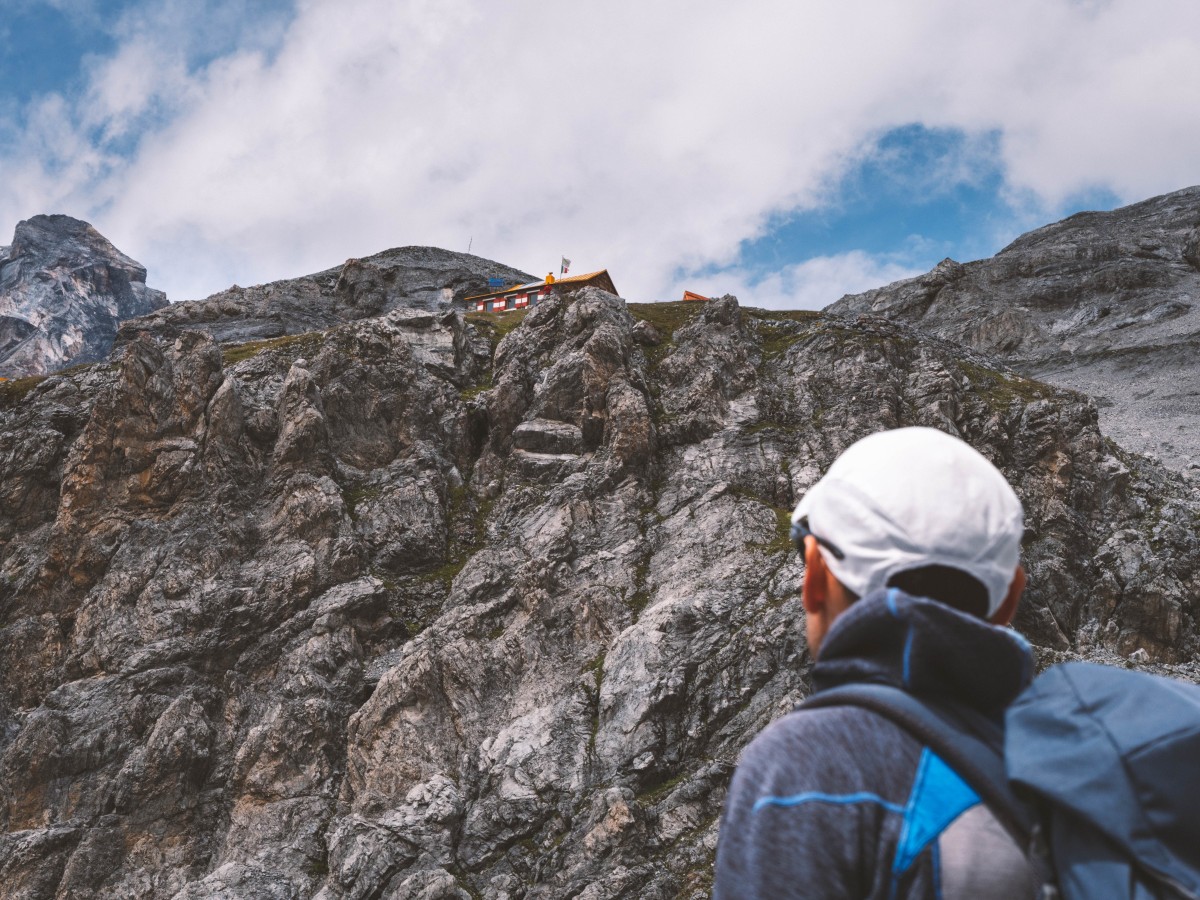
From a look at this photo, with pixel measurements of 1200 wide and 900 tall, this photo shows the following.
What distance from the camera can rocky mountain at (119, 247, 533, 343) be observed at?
3369 inches

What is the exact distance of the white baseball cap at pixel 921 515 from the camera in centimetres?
285

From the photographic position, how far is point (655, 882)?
21.0m

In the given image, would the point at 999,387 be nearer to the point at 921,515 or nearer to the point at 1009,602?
the point at 1009,602

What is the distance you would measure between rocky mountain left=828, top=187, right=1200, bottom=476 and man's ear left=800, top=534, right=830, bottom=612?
183ft

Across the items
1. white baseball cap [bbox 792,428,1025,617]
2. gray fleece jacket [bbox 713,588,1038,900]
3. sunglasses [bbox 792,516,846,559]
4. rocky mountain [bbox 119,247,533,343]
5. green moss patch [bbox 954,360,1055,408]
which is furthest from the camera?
rocky mountain [bbox 119,247,533,343]

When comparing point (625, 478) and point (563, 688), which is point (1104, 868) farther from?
point (625, 478)

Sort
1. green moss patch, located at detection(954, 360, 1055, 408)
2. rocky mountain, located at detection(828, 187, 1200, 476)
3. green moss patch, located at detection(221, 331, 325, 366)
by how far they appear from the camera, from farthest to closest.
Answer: rocky mountain, located at detection(828, 187, 1200, 476) < green moss patch, located at detection(221, 331, 325, 366) < green moss patch, located at detection(954, 360, 1055, 408)

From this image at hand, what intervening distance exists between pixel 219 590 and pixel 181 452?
8.91 m

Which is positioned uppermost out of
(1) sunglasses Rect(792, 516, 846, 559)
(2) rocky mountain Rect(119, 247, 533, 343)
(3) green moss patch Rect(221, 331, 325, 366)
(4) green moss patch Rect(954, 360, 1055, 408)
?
(2) rocky mountain Rect(119, 247, 533, 343)

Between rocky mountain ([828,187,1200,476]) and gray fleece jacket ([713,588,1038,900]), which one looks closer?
gray fleece jacket ([713,588,1038,900])

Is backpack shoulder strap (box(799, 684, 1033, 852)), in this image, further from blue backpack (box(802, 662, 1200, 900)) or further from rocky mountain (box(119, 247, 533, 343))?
rocky mountain (box(119, 247, 533, 343))

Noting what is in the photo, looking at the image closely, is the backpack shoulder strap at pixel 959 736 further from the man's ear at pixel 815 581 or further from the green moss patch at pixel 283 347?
the green moss patch at pixel 283 347

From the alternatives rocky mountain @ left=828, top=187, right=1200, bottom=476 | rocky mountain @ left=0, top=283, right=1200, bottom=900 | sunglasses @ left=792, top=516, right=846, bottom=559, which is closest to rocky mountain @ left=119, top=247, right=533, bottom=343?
rocky mountain @ left=0, top=283, right=1200, bottom=900

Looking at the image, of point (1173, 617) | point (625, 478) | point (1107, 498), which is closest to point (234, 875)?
point (625, 478)
